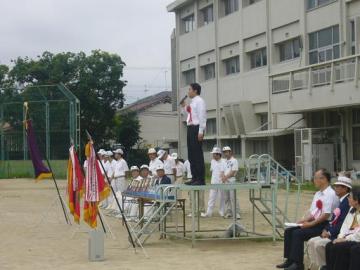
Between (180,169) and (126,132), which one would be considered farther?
(126,132)

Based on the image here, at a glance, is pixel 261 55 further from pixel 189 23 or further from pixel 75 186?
pixel 75 186

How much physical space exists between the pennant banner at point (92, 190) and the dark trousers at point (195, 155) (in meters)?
1.91

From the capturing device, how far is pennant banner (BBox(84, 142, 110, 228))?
11.5 m

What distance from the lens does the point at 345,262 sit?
8234mm

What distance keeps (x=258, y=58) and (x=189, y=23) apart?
1129 cm

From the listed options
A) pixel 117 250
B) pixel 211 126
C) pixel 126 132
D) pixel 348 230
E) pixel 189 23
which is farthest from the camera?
pixel 126 132

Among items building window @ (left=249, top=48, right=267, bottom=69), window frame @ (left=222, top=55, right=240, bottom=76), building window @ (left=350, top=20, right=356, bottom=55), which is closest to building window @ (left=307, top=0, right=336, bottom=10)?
building window @ (left=350, top=20, right=356, bottom=55)

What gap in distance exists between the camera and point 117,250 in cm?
1230

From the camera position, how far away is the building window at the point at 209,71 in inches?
Result: 1858

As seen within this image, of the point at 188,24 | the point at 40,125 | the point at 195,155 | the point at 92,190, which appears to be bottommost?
the point at 92,190

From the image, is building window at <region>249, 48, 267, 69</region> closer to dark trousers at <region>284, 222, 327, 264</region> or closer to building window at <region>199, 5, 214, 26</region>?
building window at <region>199, 5, 214, 26</region>

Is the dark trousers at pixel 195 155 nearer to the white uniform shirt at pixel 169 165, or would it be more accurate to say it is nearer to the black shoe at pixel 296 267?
the black shoe at pixel 296 267

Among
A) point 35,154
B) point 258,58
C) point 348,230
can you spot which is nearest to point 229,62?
point 258,58

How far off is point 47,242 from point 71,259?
7.74 feet
